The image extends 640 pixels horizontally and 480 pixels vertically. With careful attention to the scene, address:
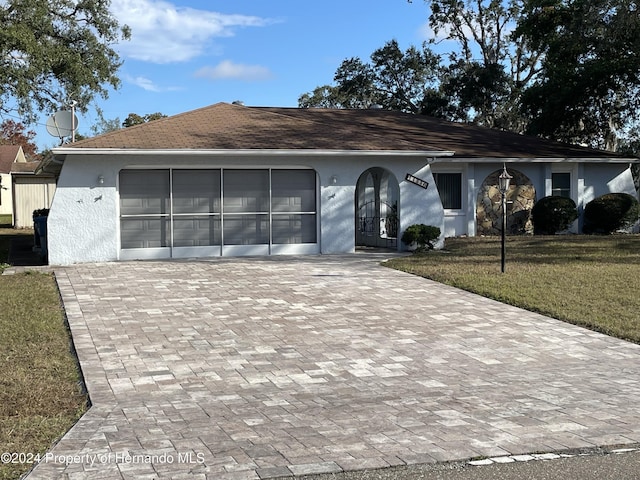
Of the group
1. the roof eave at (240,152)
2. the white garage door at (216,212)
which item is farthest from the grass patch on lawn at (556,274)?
the white garage door at (216,212)

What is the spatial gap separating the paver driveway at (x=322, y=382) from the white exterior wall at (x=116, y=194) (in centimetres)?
422

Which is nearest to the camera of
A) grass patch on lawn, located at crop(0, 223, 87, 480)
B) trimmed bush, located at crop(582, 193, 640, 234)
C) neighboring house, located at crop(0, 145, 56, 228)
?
grass patch on lawn, located at crop(0, 223, 87, 480)

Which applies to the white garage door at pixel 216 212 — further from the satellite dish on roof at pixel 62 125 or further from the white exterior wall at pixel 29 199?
the white exterior wall at pixel 29 199

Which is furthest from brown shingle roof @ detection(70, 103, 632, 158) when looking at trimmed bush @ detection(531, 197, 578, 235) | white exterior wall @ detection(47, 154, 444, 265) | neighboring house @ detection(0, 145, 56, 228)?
neighboring house @ detection(0, 145, 56, 228)

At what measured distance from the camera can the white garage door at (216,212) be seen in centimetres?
1759

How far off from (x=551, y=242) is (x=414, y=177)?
4.51m

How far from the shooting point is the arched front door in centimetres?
2113

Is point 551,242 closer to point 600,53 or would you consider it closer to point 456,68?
point 600,53

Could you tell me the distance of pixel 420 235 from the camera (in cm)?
1916

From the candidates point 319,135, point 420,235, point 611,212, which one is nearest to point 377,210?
point 420,235

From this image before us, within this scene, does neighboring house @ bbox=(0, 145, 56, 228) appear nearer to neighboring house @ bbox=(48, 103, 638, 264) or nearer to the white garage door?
neighboring house @ bbox=(48, 103, 638, 264)

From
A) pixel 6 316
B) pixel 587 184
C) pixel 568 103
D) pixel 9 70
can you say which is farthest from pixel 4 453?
pixel 568 103

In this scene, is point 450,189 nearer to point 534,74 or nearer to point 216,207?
point 216,207

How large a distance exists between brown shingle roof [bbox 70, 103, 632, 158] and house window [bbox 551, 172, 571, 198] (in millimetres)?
813
